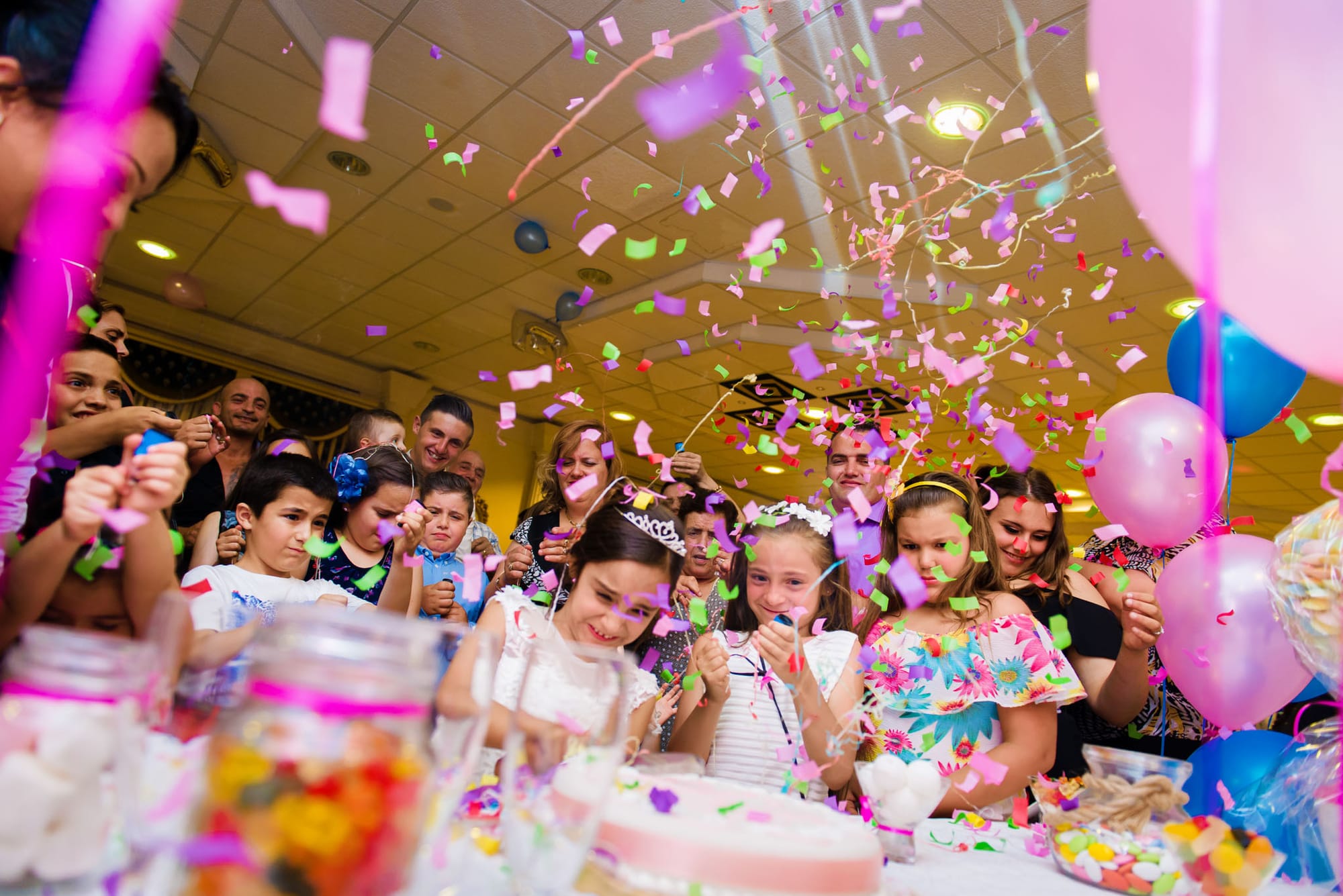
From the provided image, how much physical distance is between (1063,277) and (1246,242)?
355 cm

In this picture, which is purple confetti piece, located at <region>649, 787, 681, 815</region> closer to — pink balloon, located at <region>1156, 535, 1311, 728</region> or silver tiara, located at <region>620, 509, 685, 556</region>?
silver tiara, located at <region>620, 509, 685, 556</region>

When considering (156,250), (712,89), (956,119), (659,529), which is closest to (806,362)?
(659,529)

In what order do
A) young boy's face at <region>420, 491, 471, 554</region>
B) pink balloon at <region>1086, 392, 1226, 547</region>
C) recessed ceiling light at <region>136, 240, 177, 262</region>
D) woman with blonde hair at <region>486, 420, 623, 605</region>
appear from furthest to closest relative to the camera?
1. recessed ceiling light at <region>136, 240, 177, 262</region>
2. young boy's face at <region>420, 491, 471, 554</region>
3. woman with blonde hair at <region>486, 420, 623, 605</region>
4. pink balloon at <region>1086, 392, 1226, 547</region>

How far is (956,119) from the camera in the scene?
3053mm

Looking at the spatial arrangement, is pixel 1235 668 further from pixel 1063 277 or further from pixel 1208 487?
pixel 1063 277

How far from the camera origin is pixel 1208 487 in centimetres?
183

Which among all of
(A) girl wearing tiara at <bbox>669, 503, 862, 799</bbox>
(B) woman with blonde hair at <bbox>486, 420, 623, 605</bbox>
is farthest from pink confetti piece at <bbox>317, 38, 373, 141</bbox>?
(B) woman with blonde hair at <bbox>486, 420, 623, 605</bbox>

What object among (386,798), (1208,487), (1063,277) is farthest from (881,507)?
(1063,277)

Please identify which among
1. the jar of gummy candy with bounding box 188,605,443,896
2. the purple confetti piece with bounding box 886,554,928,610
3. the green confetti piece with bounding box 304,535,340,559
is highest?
the purple confetti piece with bounding box 886,554,928,610

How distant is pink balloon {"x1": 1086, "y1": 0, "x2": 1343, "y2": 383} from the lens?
856mm

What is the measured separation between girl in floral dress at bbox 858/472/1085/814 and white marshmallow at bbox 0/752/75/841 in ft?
4.27

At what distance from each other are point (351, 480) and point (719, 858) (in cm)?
221

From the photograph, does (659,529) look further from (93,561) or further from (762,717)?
(93,561)

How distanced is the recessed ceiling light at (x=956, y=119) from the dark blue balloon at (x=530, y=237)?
204 centimetres
